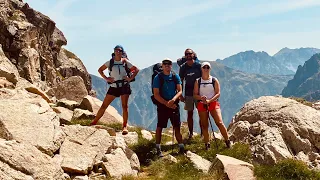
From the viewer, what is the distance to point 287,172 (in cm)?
1230

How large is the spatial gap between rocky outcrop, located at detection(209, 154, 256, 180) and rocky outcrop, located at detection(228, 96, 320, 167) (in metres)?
2.24

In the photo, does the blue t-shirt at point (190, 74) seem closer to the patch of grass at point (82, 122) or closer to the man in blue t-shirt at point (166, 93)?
the man in blue t-shirt at point (166, 93)

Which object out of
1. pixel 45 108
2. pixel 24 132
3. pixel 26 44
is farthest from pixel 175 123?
pixel 26 44

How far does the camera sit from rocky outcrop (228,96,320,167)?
1454cm

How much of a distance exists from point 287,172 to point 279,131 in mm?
3527

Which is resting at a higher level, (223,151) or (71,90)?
(71,90)

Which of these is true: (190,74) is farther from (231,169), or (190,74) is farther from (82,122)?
(82,122)

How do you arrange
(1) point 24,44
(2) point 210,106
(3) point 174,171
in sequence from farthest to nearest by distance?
(1) point 24,44 → (2) point 210,106 → (3) point 174,171

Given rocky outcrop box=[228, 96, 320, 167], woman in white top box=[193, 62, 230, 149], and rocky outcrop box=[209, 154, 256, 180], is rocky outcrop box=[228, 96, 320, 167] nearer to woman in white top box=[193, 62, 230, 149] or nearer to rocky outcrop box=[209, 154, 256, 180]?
woman in white top box=[193, 62, 230, 149]

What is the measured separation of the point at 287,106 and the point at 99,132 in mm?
9431

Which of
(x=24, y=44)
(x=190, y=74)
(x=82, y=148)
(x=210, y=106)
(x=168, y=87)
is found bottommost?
(x=82, y=148)

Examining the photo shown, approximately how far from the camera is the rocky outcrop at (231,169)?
1163 cm

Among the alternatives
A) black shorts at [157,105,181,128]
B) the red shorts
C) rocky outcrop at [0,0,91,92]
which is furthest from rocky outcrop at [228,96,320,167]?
rocky outcrop at [0,0,91,92]

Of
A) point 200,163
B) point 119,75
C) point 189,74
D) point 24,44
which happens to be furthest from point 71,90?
point 200,163
